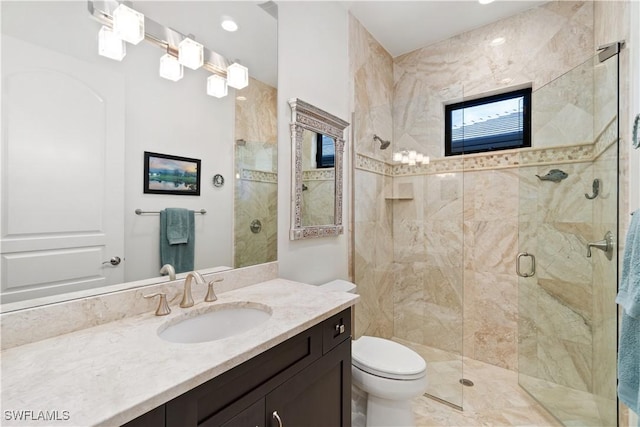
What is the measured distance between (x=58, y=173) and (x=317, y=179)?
1.30 m

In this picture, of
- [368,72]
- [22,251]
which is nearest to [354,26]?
[368,72]

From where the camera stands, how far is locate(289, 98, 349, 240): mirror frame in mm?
1685

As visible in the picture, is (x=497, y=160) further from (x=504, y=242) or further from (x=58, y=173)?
(x=58, y=173)

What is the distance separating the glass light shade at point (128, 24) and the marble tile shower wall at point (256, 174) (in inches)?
18.1

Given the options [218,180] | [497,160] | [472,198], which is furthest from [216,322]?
[497,160]

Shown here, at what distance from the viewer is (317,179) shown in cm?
188

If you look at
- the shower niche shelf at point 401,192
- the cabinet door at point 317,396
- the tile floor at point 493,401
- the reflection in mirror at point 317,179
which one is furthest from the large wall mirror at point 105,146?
the tile floor at point 493,401

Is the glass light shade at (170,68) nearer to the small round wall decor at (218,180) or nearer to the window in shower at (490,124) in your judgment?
the small round wall decor at (218,180)

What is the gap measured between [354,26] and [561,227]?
2.14 m

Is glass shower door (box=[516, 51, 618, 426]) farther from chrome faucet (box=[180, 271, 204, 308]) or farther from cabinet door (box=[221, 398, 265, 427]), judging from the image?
chrome faucet (box=[180, 271, 204, 308])

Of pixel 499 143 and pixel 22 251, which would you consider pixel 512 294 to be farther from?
pixel 22 251

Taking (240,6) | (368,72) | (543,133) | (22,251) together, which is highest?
(368,72)

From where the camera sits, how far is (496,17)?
2234 mm

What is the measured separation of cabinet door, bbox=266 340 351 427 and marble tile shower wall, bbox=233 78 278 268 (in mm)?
638
